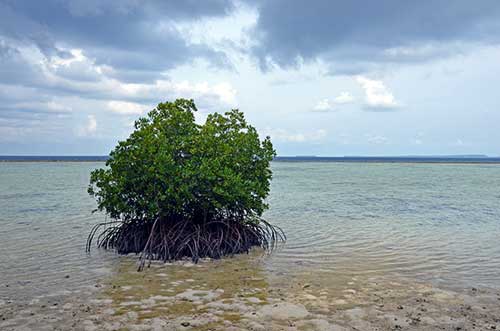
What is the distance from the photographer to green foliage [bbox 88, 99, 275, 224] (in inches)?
400

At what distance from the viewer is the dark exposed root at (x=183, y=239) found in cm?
1007

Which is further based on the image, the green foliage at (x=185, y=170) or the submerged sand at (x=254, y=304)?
the green foliage at (x=185, y=170)

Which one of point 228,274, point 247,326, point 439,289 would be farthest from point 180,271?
point 439,289

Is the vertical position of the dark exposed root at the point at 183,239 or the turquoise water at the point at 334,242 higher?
the dark exposed root at the point at 183,239

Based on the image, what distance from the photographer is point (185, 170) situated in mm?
10102

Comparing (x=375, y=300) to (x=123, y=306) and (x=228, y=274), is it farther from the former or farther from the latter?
(x=123, y=306)

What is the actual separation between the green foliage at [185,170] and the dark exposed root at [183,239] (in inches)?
9.5

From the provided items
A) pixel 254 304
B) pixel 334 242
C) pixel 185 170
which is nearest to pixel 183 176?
pixel 185 170

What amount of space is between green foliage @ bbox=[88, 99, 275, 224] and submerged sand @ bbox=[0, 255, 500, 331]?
202 centimetres

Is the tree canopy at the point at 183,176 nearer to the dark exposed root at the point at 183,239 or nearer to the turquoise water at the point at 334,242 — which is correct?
the dark exposed root at the point at 183,239

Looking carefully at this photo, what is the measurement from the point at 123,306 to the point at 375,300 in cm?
413

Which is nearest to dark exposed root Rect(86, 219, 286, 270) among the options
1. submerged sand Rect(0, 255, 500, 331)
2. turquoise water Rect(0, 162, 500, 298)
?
turquoise water Rect(0, 162, 500, 298)

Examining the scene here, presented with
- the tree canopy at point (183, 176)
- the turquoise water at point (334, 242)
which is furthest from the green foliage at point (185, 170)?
the turquoise water at point (334, 242)

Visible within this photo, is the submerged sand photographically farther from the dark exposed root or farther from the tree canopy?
the tree canopy
